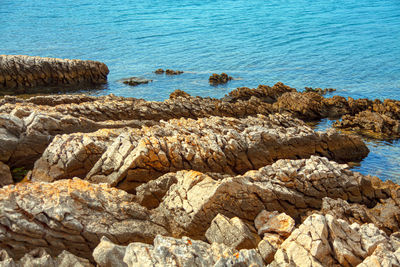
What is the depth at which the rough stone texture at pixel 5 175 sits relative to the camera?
37.0ft

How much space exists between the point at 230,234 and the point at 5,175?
7374 millimetres

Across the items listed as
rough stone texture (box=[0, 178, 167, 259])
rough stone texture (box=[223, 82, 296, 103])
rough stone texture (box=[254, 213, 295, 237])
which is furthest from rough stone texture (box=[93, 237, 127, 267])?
rough stone texture (box=[223, 82, 296, 103])

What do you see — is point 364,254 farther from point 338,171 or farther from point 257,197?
point 338,171

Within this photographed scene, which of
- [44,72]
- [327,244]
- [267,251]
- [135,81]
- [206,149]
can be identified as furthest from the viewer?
[135,81]

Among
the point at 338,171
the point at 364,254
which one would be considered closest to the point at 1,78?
the point at 338,171

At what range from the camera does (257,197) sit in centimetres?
1015

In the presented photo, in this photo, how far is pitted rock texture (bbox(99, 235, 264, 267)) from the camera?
22.5 ft

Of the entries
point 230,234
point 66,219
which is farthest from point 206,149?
point 66,219

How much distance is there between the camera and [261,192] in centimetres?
1019

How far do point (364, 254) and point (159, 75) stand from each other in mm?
29706

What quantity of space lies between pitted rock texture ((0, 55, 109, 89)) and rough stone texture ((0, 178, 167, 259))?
75.6 ft

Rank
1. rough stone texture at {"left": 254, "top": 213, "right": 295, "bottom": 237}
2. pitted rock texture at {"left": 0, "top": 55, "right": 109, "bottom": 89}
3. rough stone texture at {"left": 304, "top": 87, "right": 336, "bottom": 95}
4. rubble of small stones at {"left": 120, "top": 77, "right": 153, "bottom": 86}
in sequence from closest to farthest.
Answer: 1. rough stone texture at {"left": 254, "top": 213, "right": 295, "bottom": 237}
2. rough stone texture at {"left": 304, "top": 87, "right": 336, "bottom": 95}
3. pitted rock texture at {"left": 0, "top": 55, "right": 109, "bottom": 89}
4. rubble of small stones at {"left": 120, "top": 77, "right": 153, "bottom": 86}

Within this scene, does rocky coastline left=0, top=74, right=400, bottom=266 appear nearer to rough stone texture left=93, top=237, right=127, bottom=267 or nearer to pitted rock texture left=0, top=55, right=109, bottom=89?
rough stone texture left=93, top=237, right=127, bottom=267

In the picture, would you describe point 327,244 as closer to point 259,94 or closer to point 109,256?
point 109,256
